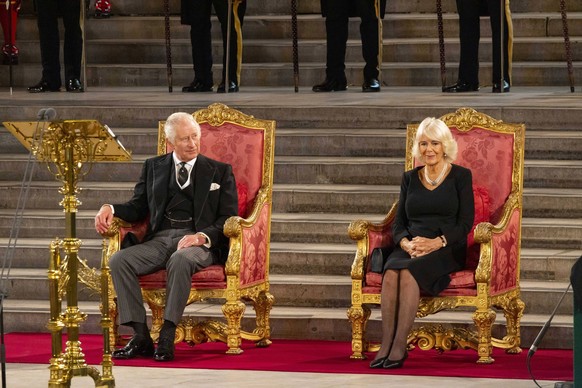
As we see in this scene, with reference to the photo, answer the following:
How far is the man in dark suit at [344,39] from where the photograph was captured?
493 inches

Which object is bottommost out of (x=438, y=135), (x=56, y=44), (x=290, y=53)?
(x=438, y=135)

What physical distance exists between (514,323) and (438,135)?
1.08 m

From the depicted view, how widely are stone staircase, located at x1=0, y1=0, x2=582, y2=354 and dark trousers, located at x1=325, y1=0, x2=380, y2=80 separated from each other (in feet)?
1.33

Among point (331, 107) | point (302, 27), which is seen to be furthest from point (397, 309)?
point (302, 27)

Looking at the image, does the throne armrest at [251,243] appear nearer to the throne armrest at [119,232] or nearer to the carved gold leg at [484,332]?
the throne armrest at [119,232]

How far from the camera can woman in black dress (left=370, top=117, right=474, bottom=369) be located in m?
7.82

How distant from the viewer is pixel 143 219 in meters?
8.61

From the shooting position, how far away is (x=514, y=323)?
8234mm

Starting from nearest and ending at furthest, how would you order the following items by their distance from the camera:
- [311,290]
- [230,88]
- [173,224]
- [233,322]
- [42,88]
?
[233,322] → [173,224] → [311,290] → [230,88] → [42,88]

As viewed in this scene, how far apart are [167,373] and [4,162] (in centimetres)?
344

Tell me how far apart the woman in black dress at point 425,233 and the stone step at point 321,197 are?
4.87 ft

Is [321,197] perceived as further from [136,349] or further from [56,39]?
[56,39]

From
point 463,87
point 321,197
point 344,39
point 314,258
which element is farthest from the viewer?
point 344,39

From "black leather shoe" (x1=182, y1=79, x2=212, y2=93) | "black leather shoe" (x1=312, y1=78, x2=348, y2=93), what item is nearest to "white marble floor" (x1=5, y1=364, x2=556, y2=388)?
"black leather shoe" (x1=312, y1=78, x2=348, y2=93)
